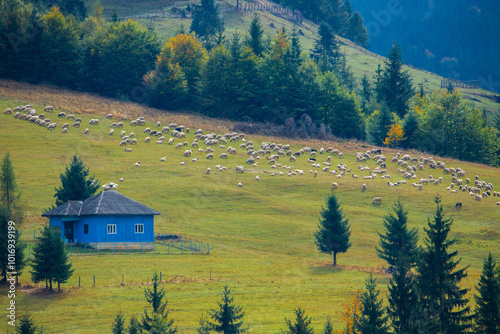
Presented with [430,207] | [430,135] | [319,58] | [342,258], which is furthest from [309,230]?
[319,58]

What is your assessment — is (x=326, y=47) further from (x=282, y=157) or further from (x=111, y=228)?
(x=111, y=228)

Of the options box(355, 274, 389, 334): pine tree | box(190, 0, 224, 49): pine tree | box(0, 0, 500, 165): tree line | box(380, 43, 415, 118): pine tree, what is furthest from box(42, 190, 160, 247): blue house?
box(190, 0, 224, 49): pine tree

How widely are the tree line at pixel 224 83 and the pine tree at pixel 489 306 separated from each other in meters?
78.4

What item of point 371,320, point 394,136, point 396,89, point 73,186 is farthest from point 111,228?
point 396,89

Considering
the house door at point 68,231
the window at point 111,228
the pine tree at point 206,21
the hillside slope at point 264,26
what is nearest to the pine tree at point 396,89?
the hillside slope at point 264,26

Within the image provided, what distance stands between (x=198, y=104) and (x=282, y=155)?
3231 cm

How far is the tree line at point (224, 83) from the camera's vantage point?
11338 cm

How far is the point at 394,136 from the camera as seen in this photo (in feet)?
385

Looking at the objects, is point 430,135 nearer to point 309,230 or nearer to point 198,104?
point 198,104

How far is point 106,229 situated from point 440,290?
36856mm

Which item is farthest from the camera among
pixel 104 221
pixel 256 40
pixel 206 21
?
pixel 206 21

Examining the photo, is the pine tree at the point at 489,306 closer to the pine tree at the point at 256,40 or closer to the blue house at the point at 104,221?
the blue house at the point at 104,221

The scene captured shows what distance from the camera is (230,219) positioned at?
2692 inches

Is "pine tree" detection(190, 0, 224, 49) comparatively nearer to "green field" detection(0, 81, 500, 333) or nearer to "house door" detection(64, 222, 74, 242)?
"green field" detection(0, 81, 500, 333)
